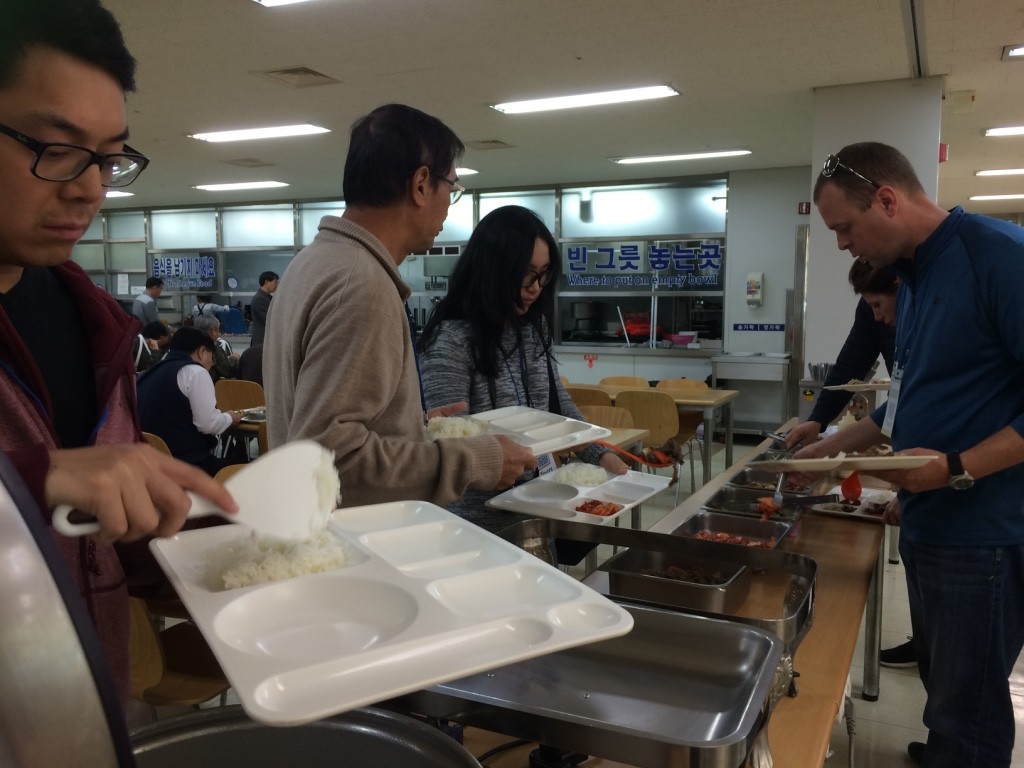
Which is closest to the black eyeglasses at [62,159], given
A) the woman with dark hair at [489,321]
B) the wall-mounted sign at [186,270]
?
the woman with dark hair at [489,321]

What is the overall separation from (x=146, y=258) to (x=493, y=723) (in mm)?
12097

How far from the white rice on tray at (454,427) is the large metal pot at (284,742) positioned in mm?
996

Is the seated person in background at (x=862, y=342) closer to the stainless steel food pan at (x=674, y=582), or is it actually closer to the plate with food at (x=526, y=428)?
the plate with food at (x=526, y=428)

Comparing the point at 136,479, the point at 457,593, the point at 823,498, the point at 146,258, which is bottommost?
the point at 823,498

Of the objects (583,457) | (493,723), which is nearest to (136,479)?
(493,723)

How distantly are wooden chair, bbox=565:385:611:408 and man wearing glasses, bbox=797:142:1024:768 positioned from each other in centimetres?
374

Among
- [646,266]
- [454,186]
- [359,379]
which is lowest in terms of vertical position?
[359,379]

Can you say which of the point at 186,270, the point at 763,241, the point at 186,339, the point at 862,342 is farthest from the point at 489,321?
the point at 186,270

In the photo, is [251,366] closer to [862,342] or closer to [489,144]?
[489,144]

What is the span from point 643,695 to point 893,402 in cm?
128

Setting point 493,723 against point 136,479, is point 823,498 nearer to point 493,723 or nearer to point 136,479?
point 493,723

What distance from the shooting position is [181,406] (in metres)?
3.91

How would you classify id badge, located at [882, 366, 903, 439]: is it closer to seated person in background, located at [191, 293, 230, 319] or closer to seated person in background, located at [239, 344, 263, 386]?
seated person in background, located at [239, 344, 263, 386]

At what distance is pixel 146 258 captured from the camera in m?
11.4
